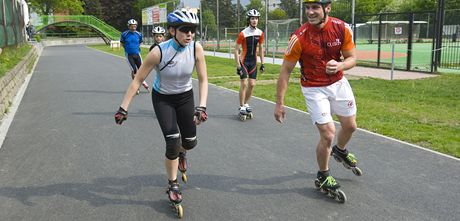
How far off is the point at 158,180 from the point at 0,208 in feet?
5.56

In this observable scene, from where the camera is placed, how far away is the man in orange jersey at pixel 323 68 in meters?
4.65

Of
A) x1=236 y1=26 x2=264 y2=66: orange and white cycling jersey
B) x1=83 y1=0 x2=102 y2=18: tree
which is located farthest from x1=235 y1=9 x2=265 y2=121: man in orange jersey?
x1=83 y1=0 x2=102 y2=18: tree

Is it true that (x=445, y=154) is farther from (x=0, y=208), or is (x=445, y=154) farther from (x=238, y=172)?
(x=0, y=208)

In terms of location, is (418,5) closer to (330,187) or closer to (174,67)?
(330,187)

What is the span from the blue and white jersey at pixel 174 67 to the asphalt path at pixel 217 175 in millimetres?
1183

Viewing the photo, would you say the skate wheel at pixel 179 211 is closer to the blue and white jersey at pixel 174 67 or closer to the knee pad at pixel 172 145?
the knee pad at pixel 172 145

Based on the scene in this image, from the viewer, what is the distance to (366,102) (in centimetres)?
1106

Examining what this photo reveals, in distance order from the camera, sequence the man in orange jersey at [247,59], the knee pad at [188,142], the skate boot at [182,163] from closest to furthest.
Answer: the knee pad at [188,142] → the skate boot at [182,163] → the man in orange jersey at [247,59]

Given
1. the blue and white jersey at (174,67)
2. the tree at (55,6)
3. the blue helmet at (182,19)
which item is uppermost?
the tree at (55,6)

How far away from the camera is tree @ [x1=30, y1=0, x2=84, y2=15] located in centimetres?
7344

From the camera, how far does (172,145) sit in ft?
15.1

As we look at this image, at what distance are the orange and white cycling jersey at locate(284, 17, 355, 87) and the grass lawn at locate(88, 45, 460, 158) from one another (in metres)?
2.86

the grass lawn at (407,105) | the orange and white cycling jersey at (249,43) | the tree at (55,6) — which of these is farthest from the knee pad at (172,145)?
the tree at (55,6)

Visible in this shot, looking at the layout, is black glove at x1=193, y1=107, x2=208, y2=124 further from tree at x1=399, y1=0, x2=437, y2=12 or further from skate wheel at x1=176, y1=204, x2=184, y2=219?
tree at x1=399, y1=0, x2=437, y2=12
